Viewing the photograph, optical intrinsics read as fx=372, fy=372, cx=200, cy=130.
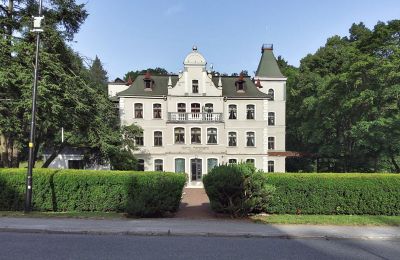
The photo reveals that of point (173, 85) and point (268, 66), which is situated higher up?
point (268, 66)

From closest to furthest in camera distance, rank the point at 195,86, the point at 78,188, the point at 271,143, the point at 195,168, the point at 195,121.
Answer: the point at 78,188, the point at 195,168, the point at 195,121, the point at 195,86, the point at 271,143

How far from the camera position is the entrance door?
38219mm

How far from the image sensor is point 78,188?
15680 mm

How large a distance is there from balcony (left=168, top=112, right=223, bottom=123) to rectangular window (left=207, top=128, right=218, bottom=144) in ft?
3.15

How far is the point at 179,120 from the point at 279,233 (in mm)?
28559

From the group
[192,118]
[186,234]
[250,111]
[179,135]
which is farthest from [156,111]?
[186,234]

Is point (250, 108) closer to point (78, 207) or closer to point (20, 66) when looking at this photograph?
point (20, 66)

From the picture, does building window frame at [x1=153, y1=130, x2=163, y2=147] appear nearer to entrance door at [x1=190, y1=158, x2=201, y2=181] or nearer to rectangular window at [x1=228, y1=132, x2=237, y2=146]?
entrance door at [x1=190, y1=158, x2=201, y2=181]

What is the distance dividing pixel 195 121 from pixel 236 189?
2476 cm

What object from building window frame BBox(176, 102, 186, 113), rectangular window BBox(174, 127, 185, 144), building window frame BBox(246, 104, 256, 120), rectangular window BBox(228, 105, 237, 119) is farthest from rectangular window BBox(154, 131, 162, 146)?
building window frame BBox(246, 104, 256, 120)

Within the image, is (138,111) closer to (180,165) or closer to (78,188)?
(180,165)

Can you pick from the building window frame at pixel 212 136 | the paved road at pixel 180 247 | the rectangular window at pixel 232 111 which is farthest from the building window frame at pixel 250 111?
the paved road at pixel 180 247

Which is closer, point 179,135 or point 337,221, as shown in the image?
point 337,221

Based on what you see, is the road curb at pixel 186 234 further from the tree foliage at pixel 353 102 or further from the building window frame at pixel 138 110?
the building window frame at pixel 138 110
